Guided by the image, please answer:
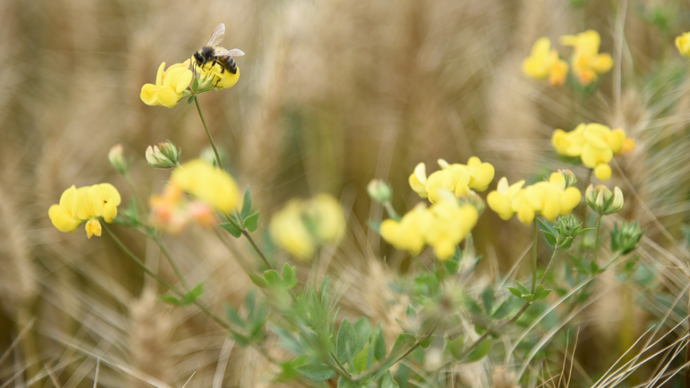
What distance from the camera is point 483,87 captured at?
1843mm

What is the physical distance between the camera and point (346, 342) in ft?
2.13

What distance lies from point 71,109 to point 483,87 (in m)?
1.52

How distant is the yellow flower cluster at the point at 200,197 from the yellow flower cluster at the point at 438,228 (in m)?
0.18

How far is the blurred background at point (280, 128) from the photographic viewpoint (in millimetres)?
1164

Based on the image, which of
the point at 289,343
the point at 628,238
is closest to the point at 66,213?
the point at 289,343

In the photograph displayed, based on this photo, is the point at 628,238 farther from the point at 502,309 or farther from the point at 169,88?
the point at 169,88

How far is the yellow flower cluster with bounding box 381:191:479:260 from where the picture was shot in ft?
1.69

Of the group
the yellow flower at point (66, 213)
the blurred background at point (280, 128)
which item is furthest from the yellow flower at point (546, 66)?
the yellow flower at point (66, 213)

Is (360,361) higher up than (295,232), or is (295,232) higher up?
(295,232)

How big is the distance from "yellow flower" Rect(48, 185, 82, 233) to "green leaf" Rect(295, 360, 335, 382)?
41cm

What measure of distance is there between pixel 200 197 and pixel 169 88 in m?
0.22

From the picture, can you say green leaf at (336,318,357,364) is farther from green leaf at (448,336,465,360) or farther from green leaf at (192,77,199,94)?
green leaf at (192,77,199,94)

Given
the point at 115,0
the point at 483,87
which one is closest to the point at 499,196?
the point at 483,87

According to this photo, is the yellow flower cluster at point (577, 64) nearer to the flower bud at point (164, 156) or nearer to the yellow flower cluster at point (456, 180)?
the yellow flower cluster at point (456, 180)
